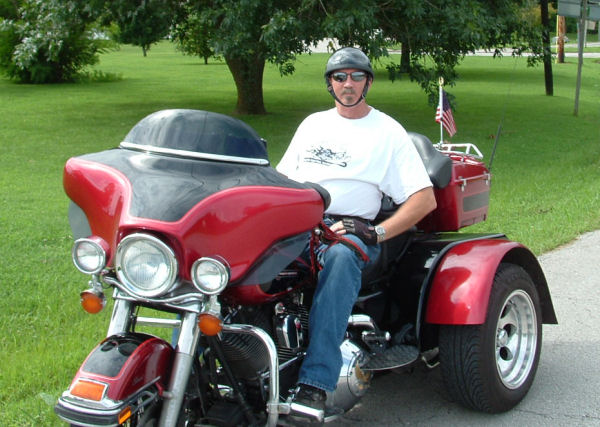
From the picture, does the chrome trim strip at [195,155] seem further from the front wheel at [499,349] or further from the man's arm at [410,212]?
the front wheel at [499,349]

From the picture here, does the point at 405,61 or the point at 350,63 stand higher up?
the point at 350,63

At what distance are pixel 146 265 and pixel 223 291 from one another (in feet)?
1.12

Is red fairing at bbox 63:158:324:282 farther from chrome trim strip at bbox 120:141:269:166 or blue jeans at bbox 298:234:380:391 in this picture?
blue jeans at bbox 298:234:380:391

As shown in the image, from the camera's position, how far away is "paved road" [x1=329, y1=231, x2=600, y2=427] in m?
3.96

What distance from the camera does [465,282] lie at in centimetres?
380

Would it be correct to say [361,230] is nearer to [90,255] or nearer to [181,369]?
[181,369]

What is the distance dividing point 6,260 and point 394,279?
395 cm

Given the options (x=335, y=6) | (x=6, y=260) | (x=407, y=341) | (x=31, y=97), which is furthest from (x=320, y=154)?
(x=31, y=97)

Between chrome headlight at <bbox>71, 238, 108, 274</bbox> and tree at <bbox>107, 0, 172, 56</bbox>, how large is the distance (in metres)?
12.4

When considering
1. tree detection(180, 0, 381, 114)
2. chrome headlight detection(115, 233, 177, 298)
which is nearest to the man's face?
chrome headlight detection(115, 233, 177, 298)

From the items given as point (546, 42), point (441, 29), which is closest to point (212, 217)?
point (441, 29)

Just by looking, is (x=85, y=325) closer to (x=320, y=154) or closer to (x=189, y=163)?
(x=320, y=154)

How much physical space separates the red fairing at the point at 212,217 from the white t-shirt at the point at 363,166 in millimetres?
A: 710

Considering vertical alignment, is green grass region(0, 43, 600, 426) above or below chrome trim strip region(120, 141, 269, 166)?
below
